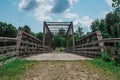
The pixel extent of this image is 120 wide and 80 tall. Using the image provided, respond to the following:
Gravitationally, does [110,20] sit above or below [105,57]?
above

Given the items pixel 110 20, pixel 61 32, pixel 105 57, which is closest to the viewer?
pixel 105 57

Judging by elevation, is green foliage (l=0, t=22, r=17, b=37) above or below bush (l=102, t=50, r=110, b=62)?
above

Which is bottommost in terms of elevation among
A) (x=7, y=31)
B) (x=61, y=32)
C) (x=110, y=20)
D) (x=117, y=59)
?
(x=117, y=59)

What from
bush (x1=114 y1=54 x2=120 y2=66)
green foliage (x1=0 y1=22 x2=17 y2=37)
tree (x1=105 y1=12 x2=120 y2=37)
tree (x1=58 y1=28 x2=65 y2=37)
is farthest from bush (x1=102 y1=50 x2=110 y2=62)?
green foliage (x1=0 y1=22 x2=17 y2=37)

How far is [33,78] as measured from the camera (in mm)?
6316

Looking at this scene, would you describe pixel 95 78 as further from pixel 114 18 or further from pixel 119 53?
pixel 114 18

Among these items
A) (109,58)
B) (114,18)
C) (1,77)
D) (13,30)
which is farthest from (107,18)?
(1,77)

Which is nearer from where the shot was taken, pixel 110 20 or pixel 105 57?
pixel 105 57

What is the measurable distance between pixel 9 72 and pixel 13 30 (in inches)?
2677

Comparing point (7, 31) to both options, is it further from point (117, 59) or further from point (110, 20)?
point (117, 59)

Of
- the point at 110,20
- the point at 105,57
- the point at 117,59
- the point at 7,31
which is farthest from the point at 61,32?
the point at 7,31

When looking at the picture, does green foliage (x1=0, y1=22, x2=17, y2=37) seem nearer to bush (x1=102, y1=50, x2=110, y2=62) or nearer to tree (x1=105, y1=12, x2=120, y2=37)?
tree (x1=105, y1=12, x2=120, y2=37)

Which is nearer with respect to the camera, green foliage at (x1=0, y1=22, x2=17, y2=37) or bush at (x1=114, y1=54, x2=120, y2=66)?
bush at (x1=114, y1=54, x2=120, y2=66)

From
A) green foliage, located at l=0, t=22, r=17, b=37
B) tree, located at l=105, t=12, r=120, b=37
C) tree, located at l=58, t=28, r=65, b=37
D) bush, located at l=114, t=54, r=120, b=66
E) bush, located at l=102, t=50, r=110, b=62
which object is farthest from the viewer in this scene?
green foliage, located at l=0, t=22, r=17, b=37
